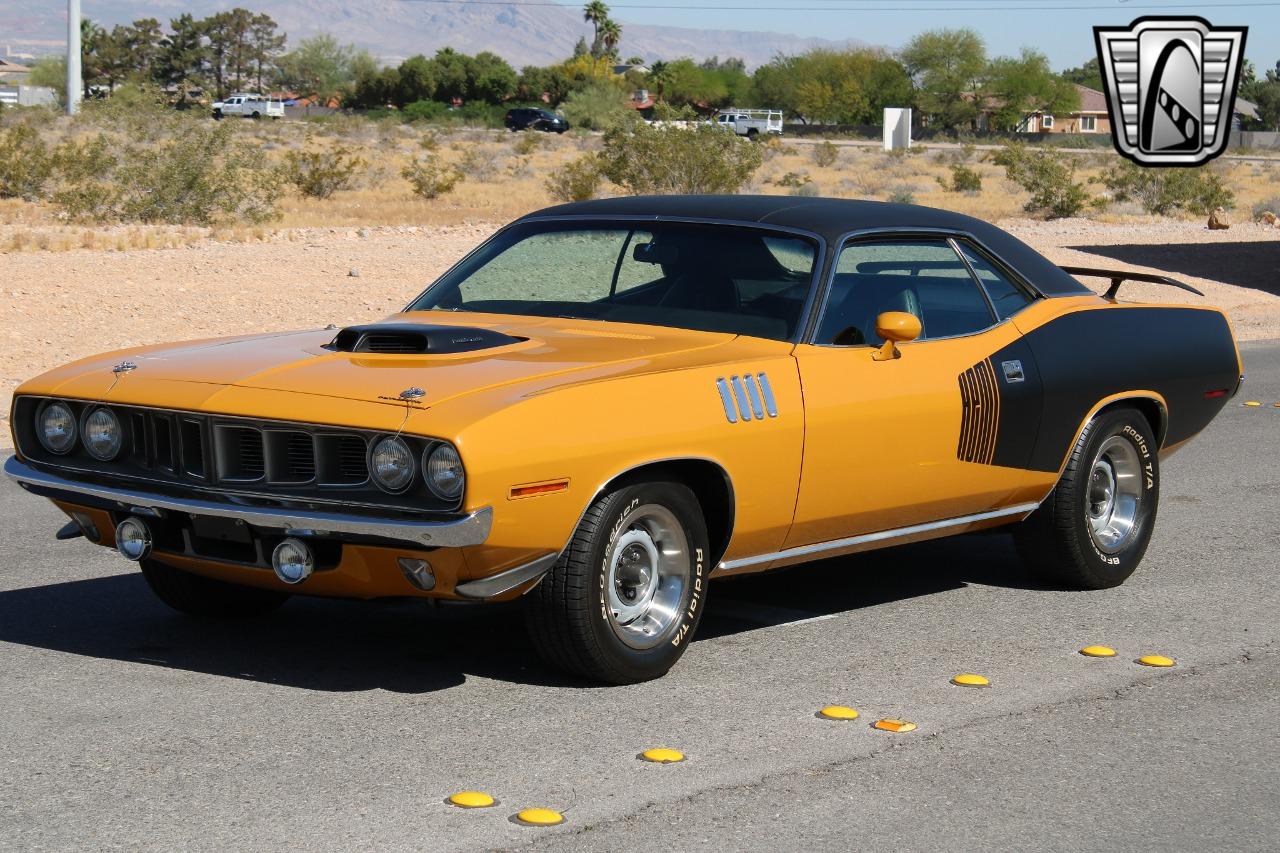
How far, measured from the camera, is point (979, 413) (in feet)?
21.2

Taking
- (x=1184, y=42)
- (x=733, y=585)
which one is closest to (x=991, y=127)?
(x=1184, y=42)

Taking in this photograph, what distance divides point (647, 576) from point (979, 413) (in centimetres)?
161

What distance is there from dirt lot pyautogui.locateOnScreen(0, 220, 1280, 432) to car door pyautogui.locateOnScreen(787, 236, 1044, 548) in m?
6.97

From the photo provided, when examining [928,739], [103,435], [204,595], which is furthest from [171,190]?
[928,739]

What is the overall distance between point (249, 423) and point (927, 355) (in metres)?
2.47

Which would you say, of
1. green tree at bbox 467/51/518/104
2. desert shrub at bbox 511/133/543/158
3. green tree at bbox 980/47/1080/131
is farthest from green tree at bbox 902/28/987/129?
desert shrub at bbox 511/133/543/158

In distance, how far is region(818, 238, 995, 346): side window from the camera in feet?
20.3

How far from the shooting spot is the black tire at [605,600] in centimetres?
519

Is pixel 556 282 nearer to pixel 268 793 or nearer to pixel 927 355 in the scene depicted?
pixel 927 355

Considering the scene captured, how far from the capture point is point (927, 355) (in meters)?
6.34

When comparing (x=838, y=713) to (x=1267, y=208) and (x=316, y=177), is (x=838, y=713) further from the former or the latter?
(x=1267, y=208)

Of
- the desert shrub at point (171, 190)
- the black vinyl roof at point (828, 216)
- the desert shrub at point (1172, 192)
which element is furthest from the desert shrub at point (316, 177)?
the black vinyl roof at point (828, 216)

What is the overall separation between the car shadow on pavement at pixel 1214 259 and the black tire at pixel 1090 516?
1765 centimetres

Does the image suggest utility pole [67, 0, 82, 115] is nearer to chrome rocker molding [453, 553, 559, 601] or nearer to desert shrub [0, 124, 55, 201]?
desert shrub [0, 124, 55, 201]
